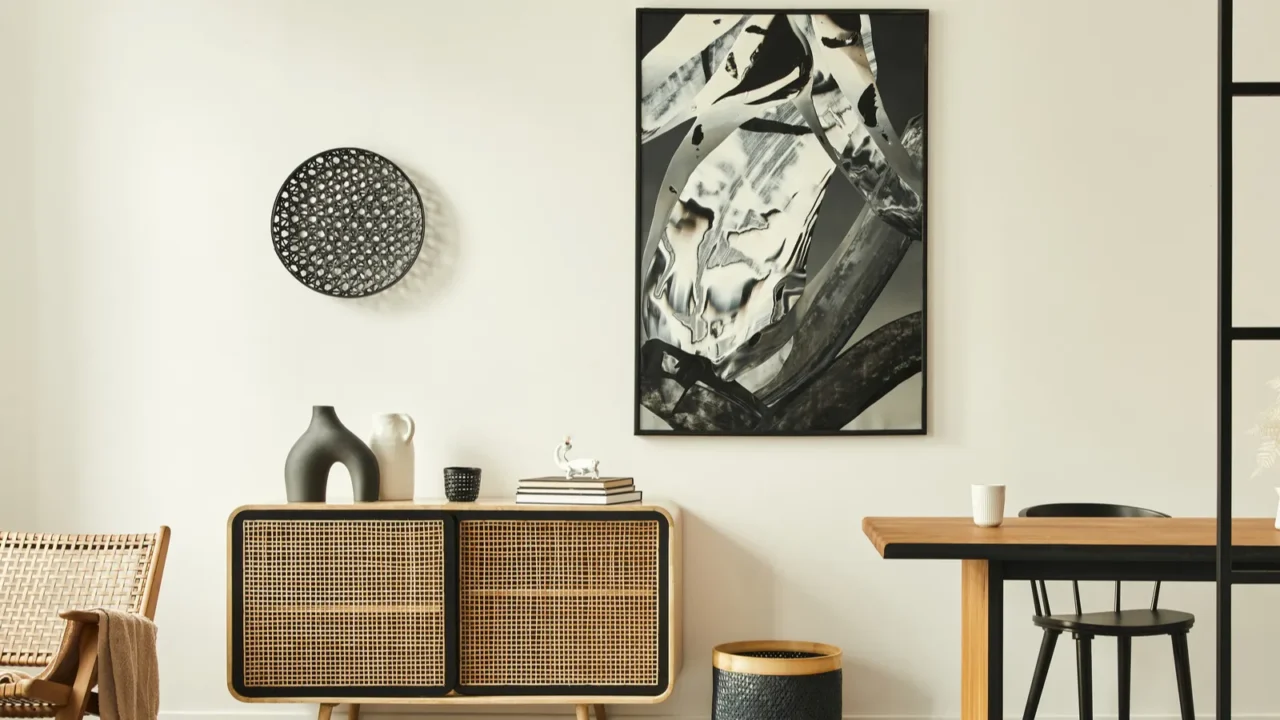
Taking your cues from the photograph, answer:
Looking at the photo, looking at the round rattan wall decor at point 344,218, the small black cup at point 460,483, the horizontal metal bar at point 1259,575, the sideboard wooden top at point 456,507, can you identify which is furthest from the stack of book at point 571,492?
the horizontal metal bar at point 1259,575

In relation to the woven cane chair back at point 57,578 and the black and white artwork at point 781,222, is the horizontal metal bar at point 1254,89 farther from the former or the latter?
the woven cane chair back at point 57,578

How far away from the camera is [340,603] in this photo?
2980 millimetres

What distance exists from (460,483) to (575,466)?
1.10 ft

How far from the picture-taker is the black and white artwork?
337 cm

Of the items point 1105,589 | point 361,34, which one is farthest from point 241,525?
point 1105,589

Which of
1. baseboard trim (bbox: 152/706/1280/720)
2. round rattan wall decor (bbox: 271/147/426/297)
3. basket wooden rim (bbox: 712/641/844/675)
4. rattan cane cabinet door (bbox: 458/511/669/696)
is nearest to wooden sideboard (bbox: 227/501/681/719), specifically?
rattan cane cabinet door (bbox: 458/511/669/696)

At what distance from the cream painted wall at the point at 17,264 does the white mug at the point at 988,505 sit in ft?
9.66

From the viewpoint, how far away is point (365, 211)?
340 cm

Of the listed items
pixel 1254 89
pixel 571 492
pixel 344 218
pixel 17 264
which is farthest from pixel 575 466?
pixel 1254 89

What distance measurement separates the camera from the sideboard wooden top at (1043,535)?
80.7 inches

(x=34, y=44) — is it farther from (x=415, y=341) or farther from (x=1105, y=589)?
(x=1105, y=589)

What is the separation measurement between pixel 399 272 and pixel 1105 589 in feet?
8.05

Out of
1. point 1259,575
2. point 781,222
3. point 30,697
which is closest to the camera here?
point 1259,575

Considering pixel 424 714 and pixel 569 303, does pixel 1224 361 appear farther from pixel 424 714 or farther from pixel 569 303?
pixel 424 714
